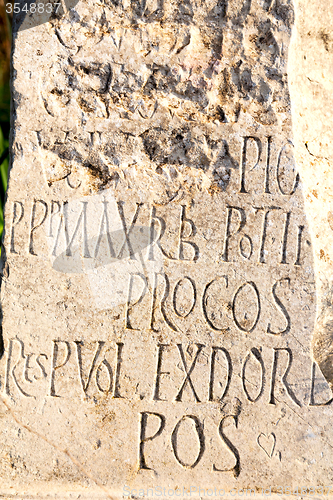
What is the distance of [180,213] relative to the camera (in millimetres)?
1943

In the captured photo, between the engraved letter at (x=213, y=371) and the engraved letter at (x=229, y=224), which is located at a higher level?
the engraved letter at (x=229, y=224)

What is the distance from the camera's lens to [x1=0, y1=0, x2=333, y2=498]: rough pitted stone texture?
74.9 inches

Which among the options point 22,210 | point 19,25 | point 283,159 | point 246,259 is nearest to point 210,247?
point 246,259

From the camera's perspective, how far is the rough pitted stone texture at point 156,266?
A: 190 centimetres

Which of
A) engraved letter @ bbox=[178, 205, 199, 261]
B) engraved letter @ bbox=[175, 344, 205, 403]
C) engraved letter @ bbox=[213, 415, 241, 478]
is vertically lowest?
engraved letter @ bbox=[213, 415, 241, 478]

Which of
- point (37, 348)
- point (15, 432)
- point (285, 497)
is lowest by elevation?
point (285, 497)

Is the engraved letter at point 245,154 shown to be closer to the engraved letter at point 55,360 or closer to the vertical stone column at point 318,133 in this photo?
the vertical stone column at point 318,133

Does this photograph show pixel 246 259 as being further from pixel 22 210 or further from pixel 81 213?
pixel 22 210

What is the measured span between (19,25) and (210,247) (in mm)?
1237

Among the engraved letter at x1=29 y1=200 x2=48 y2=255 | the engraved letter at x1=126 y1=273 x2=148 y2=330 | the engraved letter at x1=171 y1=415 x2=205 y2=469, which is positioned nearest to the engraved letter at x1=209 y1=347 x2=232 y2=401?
the engraved letter at x1=171 y1=415 x2=205 y2=469

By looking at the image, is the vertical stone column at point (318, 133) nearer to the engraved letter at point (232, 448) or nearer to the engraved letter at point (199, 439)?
the engraved letter at point (232, 448)

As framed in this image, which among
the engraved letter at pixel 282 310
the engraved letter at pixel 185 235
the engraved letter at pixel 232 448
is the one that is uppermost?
the engraved letter at pixel 185 235

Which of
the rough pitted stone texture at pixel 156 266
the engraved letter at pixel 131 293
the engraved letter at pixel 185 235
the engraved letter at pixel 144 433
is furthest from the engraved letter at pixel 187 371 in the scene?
the engraved letter at pixel 185 235

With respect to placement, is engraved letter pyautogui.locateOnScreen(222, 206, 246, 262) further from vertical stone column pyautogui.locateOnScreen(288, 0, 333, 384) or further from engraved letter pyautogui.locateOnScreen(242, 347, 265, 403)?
engraved letter pyautogui.locateOnScreen(242, 347, 265, 403)
